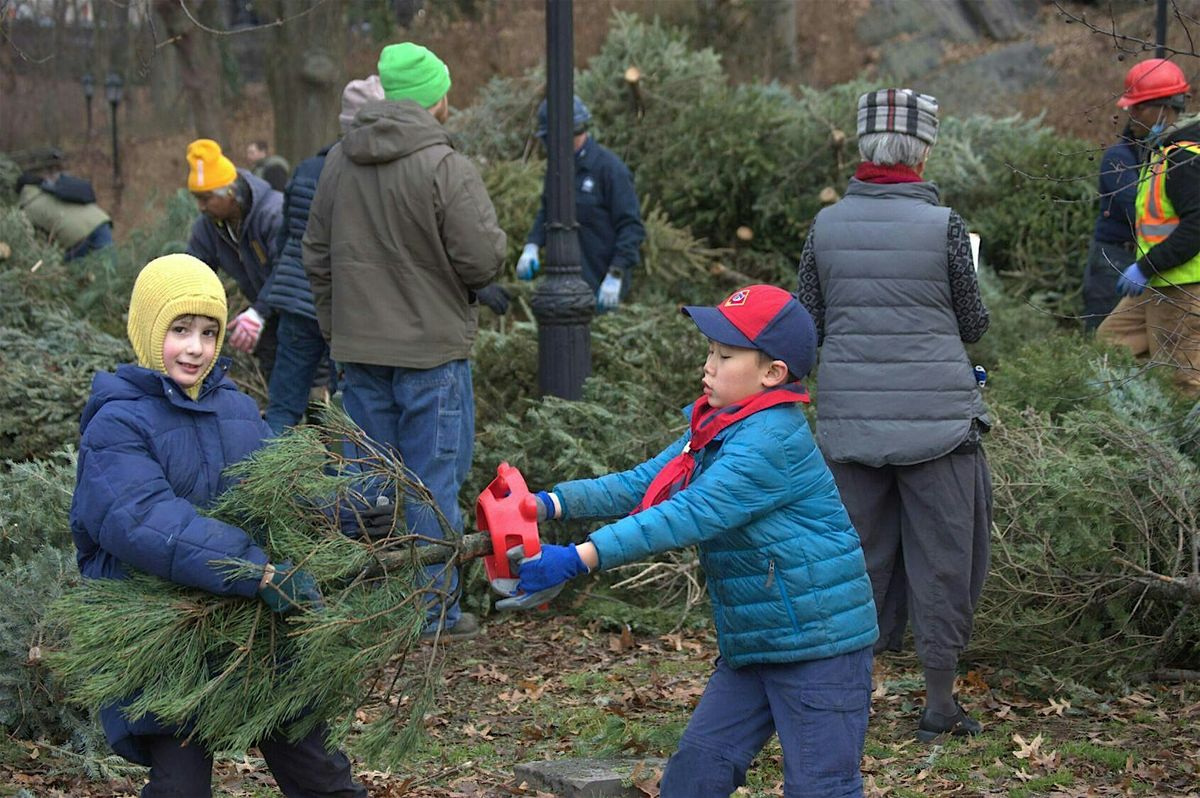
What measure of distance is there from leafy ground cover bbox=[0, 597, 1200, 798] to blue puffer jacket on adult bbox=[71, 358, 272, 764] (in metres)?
1.12

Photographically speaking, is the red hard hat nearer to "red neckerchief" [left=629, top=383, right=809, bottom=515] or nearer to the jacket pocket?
"red neckerchief" [left=629, top=383, right=809, bottom=515]

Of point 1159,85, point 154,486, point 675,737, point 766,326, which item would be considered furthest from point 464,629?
point 1159,85

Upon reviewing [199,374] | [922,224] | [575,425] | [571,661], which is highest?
[922,224]

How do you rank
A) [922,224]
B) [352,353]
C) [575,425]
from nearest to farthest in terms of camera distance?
[922,224]
[352,353]
[575,425]

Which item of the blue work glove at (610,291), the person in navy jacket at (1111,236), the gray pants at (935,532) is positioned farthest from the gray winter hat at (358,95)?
the person in navy jacket at (1111,236)

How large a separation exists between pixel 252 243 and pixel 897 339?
3890 mm

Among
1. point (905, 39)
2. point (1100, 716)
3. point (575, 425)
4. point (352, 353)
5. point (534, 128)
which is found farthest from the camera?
point (905, 39)

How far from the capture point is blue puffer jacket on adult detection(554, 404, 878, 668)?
3238 mm

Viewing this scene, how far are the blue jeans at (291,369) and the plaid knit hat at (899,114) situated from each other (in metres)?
3.17

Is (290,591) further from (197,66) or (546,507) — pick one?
(197,66)

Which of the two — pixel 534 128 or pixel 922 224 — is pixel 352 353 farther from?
pixel 534 128

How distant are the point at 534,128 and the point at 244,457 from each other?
8464 millimetres

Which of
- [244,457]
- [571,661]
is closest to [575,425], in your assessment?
[571,661]

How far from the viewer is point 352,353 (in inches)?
229
